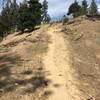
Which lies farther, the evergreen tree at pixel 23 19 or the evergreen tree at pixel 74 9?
the evergreen tree at pixel 74 9

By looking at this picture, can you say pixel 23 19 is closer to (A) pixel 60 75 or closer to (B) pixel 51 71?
(B) pixel 51 71

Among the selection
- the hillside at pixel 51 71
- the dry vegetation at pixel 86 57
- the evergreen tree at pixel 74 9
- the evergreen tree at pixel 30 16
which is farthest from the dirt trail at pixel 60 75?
the evergreen tree at pixel 74 9

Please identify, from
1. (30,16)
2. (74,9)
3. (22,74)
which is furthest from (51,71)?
(74,9)

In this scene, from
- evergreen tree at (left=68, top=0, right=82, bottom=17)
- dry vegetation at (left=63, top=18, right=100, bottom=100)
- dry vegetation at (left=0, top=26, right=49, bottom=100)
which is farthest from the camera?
evergreen tree at (left=68, top=0, right=82, bottom=17)

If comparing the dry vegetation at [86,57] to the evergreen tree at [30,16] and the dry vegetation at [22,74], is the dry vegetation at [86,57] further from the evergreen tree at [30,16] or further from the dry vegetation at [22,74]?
the evergreen tree at [30,16]

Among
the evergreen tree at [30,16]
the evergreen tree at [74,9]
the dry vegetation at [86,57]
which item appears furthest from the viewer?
the evergreen tree at [74,9]

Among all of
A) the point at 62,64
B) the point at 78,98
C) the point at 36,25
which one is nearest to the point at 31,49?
the point at 62,64

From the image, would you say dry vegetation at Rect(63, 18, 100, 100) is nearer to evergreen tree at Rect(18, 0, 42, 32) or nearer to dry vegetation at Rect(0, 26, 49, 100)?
dry vegetation at Rect(0, 26, 49, 100)

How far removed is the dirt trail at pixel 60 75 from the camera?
432 inches

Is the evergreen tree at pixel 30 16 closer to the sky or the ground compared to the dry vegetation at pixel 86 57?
closer to the sky

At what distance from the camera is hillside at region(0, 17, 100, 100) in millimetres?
11008

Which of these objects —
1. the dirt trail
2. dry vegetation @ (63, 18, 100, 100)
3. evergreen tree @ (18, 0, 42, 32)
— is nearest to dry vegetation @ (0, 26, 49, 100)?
the dirt trail

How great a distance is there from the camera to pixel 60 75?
41.5 ft

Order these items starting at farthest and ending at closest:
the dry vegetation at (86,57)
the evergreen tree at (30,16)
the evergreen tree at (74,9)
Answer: the evergreen tree at (74,9)
the evergreen tree at (30,16)
the dry vegetation at (86,57)
